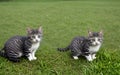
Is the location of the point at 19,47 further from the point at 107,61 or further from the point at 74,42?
the point at 107,61

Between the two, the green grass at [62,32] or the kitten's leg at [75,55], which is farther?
the kitten's leg at [75,55]

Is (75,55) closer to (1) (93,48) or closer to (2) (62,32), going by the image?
(1) (93,48)

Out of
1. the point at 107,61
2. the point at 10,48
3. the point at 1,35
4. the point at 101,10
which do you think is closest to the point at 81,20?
the point at 101,10

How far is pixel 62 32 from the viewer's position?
9555mm

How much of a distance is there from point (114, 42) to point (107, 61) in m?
1.76

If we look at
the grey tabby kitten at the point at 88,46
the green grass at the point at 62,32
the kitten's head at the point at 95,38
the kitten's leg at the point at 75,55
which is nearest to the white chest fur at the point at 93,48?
the grey tabby kitten at the point at 88,46

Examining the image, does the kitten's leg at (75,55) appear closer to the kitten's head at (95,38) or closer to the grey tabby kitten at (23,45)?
the kitten's head at (95,38)

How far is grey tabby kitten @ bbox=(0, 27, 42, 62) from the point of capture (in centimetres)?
653

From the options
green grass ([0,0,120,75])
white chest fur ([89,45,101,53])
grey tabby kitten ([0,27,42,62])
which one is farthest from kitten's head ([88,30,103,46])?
grey tabby kitten ([0,27,42,62])

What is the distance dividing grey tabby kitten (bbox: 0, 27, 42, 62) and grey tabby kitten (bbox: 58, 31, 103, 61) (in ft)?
3.32

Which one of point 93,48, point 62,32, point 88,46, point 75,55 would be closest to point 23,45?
point 75,55

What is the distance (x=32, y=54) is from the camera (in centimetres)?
691

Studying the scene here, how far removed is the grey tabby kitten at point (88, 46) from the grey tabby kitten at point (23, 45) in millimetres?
1013

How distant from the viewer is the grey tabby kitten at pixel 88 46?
6.67 m
